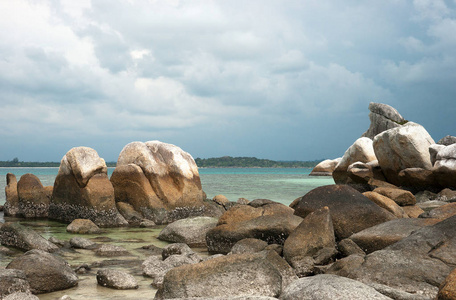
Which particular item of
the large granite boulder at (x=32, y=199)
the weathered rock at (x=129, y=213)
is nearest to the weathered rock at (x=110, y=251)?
the weathered rock at (x=129, y=213)

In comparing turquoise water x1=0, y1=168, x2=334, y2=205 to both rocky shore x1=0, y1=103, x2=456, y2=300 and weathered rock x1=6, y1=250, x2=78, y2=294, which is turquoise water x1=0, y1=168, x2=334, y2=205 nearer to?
rocky shore x1=0, y1=103, x2=456, y2=300

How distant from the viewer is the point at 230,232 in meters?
9.95

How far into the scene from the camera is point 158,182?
16.2 m

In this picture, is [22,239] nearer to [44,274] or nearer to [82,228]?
[82,228]

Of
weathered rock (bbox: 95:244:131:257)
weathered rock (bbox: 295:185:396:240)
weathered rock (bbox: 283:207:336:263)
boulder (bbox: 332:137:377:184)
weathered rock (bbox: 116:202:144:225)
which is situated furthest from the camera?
boulder (bbox: 332:137:377:184)

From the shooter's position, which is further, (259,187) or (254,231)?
(259,187)

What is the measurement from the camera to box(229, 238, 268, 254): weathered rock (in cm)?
883

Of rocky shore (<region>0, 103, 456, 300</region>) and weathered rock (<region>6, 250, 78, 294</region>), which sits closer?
rocky shore (<region>0, 103, 456, 300</region>)

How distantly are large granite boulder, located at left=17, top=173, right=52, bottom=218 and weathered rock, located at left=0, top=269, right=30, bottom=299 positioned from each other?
11.5m

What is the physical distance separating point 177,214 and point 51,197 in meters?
5.23

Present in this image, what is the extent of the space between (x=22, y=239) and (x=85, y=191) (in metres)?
5.10

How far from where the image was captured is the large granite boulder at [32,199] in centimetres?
1719

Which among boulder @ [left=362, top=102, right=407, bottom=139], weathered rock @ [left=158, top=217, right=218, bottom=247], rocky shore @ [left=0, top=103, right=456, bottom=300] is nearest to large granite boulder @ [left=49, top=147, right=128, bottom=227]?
rocky shore @ [left=0, top=103, right=456, bottom=300]

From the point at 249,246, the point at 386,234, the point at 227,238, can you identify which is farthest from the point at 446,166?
the point at 249,246
